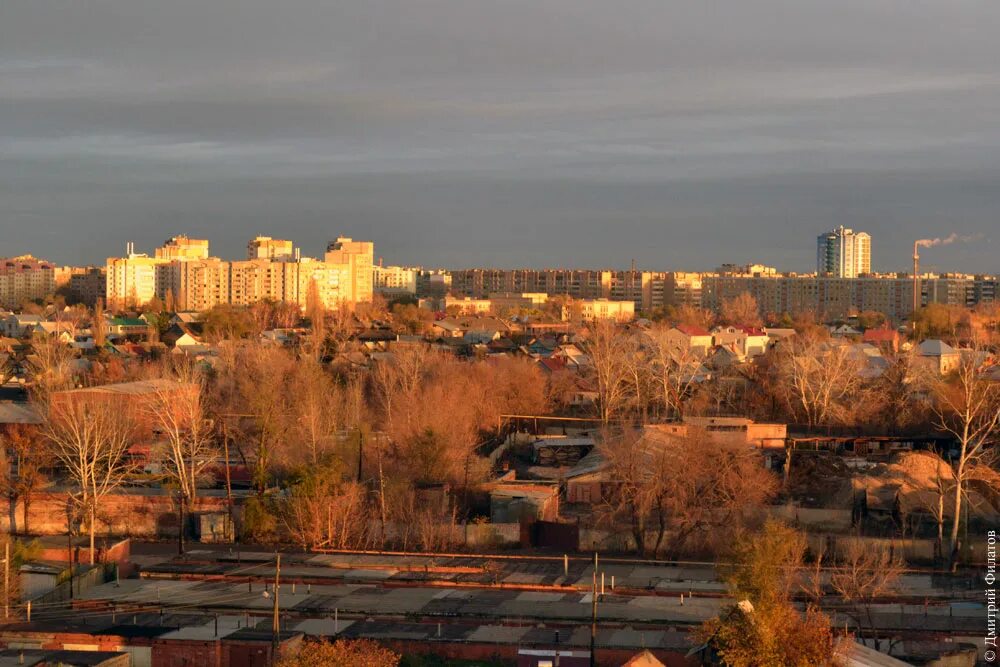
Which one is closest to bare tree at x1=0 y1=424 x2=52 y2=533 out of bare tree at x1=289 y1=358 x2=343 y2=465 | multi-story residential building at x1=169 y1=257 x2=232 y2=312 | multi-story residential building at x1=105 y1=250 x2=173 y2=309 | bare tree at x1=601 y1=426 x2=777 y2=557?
bare tree at x1=289 y1=358 x2=343 y2=465

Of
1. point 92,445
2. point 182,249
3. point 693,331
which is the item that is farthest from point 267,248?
point 92,445

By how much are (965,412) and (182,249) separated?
7936cm

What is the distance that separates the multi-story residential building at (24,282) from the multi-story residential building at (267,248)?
14.2 metres

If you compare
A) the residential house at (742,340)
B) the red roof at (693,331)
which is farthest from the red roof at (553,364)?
the red roof at (693,331)

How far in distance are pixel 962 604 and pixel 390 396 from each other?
42.2 feet

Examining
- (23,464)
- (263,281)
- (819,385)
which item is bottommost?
(23,464)

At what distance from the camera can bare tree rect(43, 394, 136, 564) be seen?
15789 mm

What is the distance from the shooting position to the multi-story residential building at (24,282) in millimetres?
81938

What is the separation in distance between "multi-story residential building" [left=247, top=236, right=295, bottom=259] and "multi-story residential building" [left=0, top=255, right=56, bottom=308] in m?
14.2

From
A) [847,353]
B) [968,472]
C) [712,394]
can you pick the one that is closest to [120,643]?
[968,472]

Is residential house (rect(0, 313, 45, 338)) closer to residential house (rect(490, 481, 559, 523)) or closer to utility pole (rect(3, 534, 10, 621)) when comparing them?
residential house (rect(490, 481, 559, 523))

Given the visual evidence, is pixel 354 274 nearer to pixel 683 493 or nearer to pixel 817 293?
pixel 817 293

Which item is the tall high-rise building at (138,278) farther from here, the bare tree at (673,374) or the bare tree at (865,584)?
the bare tree at (865,584)

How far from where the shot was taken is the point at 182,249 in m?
90.2
